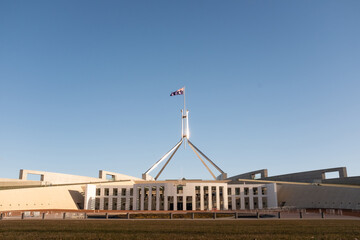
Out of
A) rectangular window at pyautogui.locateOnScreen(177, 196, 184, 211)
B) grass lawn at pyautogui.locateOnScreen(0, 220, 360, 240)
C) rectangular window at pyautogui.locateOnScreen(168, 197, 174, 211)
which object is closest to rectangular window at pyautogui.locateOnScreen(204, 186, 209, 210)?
rectangular window at pyautogui.locateOnScreen(177, 196, 184, 211)

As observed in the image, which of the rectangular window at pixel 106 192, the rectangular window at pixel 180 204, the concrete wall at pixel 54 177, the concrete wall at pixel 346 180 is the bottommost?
the rectangular window at pixel 180 204

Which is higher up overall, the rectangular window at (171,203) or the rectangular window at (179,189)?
the rectangular window at (179,189)

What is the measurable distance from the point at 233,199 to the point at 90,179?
3801cm

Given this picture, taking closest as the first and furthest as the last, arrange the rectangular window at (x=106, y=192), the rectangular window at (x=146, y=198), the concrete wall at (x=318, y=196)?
the concrete wall at (x=318, y=196) → the rectangular window at (x=146, y=198) → the rectangular window at (x=106, y=192)

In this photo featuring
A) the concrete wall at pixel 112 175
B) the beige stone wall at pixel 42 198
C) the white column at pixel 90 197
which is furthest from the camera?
the concrete wall at pixel 112 175

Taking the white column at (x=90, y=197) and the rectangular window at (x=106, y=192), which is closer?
the white column at (x=90, y=197)

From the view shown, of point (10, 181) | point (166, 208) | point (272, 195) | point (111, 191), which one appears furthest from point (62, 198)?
point (272, 195)

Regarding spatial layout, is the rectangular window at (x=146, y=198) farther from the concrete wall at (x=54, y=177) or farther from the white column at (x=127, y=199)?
the concrete wall at (x=54, y=177)

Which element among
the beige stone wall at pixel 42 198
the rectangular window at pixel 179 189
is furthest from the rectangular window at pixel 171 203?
the beige stone wall at pixel 42 198

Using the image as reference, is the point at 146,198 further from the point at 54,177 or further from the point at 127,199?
the point at 54,177

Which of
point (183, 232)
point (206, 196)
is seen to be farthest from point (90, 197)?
point (183, 232)

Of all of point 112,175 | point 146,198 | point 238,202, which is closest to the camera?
point 146,198

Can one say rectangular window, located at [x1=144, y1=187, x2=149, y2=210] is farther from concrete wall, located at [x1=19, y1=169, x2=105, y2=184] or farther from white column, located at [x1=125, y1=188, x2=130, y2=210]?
concrete wall, located at [x1=19, y1=169, x2=105, y2=184]

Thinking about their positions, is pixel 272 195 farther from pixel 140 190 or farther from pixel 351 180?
pixel 140 190
